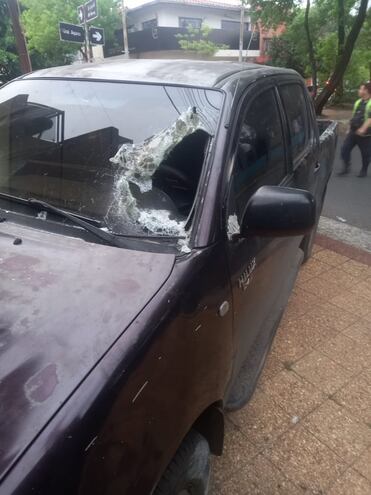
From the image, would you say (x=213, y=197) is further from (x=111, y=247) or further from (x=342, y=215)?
(x=342, y=215)

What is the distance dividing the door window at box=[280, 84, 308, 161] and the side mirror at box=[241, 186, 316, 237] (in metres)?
1.17

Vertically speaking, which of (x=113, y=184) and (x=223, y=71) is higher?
(x=223, y=71)

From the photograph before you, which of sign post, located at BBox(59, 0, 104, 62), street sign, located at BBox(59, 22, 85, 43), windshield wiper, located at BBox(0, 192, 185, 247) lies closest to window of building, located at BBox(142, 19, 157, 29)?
sign post, located at BBox(59, 0, 104, 62)

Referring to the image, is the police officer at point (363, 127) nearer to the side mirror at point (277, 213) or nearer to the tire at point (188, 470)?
the side mirror at point (277, 213)

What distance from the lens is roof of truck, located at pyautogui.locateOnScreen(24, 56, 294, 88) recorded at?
6.56ft

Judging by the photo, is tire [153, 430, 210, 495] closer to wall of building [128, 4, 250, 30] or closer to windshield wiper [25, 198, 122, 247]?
windshield wiper [25, 198, 122, 247]

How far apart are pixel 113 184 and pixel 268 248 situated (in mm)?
863

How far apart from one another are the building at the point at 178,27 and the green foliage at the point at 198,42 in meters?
0.55

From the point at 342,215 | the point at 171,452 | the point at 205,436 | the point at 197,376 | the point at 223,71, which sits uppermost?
the point at 223,71

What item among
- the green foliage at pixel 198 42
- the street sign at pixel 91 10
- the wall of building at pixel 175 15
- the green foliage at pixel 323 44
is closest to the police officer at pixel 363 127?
the street sign at pixel 91 10

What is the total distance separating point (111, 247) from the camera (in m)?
1.50

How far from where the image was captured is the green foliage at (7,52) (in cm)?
1912

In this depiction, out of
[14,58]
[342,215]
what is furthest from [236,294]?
[14,58]

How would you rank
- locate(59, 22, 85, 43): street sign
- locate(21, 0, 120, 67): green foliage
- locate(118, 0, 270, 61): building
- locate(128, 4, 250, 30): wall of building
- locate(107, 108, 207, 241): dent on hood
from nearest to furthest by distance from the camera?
locate(107, 108, 207, 241): dent on hood < locate(59, 22, 85, 43): street sign < locate(21, 0, 120, 67): green foliage < locate(118, 0, 270, 61): building < locate(128, 4, 250, 30): wall of building
